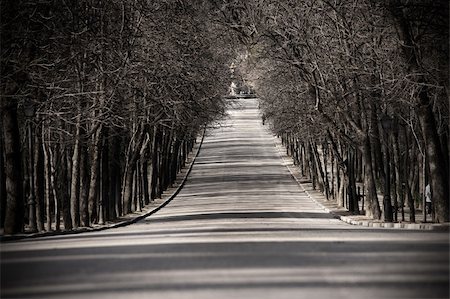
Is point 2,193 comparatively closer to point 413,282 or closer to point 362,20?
point 362,20

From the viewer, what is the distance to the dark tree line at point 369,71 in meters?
33.6

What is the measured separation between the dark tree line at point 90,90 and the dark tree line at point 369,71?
3.76 meters

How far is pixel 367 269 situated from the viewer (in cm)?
1731

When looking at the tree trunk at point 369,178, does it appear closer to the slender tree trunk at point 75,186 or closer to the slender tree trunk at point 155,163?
the slender tree trunk at point 75,186

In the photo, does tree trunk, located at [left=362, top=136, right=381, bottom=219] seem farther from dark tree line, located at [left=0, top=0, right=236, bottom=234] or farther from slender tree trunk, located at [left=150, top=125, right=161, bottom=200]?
slender tree trunk, located at [left=150, top=125, right=161, bottom=200]

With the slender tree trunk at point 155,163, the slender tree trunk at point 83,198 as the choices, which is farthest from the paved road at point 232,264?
the slender tree trunk at point 155,163

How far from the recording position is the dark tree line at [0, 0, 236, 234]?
1186 inches

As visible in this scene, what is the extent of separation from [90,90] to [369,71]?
9.90 m

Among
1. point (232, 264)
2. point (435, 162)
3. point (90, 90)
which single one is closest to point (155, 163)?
point (90, 90)

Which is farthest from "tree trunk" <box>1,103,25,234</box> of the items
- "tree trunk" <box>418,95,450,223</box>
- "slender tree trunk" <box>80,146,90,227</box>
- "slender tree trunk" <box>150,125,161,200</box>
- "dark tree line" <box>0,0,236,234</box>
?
"slender tree trunk" <box>150,125,161,200</box>

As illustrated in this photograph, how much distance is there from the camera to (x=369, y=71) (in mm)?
38250

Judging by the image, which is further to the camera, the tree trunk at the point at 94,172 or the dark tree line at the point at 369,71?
the tree trunk at the point at 94,172

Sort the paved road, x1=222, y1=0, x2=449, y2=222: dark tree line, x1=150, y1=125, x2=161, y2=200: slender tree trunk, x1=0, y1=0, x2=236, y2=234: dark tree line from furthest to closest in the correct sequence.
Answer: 1. x1=150, y1=125, x2=161, y2=200: slender tree trunk
2. x1=222, y1=0, x2=449, y2=222: dark tree line
3. x1=0, y1=0, x2=236, y2=234: dark tree line
4. the paved road

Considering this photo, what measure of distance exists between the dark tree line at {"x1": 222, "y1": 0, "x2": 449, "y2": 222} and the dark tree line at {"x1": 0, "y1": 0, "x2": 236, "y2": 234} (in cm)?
376
